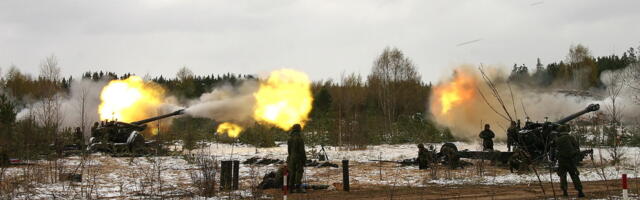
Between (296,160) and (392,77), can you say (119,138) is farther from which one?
(392,77)

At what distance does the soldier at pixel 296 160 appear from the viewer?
1580 cm

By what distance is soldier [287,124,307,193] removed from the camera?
1580 cm

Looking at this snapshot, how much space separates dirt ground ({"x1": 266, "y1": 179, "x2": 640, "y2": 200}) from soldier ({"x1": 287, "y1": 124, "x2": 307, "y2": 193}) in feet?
1.46

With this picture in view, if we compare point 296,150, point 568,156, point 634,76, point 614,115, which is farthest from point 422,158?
point 634,76

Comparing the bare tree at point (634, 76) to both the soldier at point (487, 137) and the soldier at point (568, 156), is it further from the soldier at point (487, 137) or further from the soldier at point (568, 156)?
the soldier at point (568, 156)

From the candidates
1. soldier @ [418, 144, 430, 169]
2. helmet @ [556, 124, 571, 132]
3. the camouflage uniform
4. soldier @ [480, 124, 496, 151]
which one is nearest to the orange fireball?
soldier @ [480, 124, 496, 151]

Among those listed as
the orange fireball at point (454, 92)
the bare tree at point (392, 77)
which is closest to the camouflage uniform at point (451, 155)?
the orange fireball at point (454, 92)

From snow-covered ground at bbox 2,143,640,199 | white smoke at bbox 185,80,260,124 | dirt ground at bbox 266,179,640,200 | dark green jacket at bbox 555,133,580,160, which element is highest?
white smoke at bbox 185,80,260,124

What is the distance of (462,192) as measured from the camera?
50.9 feet

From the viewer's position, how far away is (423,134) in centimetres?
4534

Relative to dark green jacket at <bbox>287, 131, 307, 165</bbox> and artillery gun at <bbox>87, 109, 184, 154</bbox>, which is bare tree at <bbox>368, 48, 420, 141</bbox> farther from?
dark green jacket at <bbox>287, 131, 307, 165</bbox>

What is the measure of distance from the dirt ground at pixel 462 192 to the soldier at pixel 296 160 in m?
0.45

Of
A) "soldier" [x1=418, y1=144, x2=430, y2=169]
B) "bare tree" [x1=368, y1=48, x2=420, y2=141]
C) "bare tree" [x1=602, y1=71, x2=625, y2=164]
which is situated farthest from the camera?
"bare tree" [x1=368, y1=48, x2=420, y2=141]

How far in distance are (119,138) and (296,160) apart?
21.2 meters
